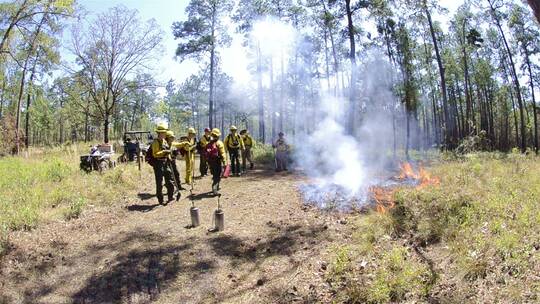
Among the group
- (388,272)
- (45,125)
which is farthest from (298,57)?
(45,125)

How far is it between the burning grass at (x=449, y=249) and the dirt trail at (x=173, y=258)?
61 cm

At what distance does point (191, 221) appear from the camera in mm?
8227

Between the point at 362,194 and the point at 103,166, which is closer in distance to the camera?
the point at 362,194

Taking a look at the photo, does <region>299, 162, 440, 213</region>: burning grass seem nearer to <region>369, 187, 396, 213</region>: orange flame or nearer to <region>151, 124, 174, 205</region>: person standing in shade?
<region>369, 187, 396, 213</region>: orange flame

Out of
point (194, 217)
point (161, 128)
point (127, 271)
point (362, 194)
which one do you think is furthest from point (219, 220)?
point (362, 194)

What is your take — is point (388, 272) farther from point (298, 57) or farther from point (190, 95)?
point (190, 95)

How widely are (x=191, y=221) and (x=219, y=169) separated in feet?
9.85

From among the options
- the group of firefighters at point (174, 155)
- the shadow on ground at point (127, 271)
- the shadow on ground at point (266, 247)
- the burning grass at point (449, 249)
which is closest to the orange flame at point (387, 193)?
the burning grass at point (449, 249)

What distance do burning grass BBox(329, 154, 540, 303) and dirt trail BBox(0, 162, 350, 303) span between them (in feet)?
1.99

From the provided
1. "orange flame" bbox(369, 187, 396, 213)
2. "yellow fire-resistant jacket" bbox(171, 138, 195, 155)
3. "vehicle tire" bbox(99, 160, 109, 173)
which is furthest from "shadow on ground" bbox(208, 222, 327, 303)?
"vehicle tire" bbox(99, 160, 109, 173)

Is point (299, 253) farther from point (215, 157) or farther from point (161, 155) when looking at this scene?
point (215, 157)

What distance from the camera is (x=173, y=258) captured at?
6.41 m

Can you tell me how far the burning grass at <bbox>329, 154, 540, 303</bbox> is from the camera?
14.6ft

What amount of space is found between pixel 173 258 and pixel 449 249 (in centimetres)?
425
